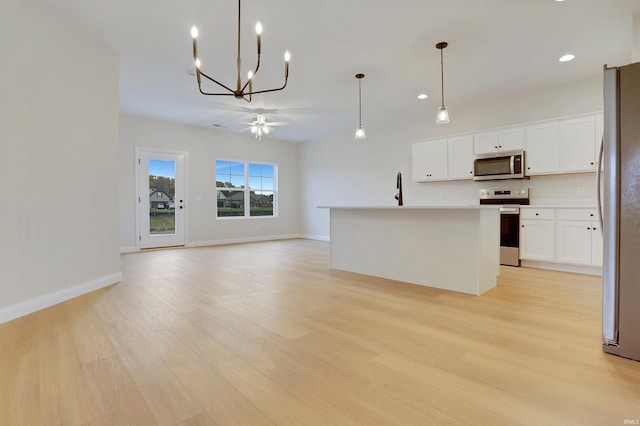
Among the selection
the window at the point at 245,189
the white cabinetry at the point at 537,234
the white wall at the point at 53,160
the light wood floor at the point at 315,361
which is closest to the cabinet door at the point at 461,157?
the white cabinetry at the point at 537,234

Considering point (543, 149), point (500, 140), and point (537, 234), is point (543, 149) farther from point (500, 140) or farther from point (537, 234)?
point (537, 234)

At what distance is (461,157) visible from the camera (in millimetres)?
5629

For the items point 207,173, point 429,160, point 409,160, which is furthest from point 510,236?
point 207,173

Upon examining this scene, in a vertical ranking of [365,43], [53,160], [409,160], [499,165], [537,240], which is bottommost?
[537,240]

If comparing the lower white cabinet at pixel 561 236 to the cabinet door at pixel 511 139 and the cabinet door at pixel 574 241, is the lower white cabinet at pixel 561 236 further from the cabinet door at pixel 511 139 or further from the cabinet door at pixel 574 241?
the cabinet door at pixel 511 139

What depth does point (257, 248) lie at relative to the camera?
22.9 ft

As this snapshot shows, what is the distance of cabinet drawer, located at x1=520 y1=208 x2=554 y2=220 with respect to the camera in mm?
4570

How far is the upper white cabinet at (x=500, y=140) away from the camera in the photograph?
16.5 ft

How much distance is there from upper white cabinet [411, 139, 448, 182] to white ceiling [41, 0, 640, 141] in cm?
86

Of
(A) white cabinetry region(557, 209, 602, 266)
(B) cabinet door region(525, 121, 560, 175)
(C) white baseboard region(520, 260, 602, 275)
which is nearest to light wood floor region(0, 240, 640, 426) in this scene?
(A) white cabinetry region(557, 209, 602, 266)

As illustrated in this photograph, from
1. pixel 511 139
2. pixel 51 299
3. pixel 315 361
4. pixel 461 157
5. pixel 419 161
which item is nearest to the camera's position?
pixel 315 361

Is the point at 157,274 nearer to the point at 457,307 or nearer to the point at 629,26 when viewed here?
the point at 457,307

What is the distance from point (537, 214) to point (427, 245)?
2.29 m

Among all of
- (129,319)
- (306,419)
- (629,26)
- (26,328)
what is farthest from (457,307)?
(26,328)
